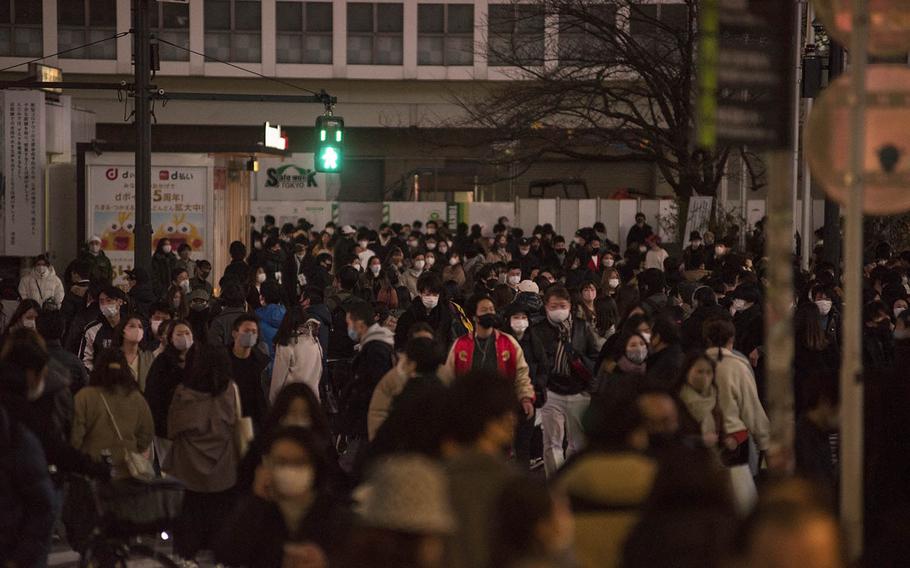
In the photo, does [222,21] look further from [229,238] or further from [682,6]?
[229,238]

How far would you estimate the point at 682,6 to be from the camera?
42.1 m

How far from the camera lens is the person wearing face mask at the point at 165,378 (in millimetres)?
11227

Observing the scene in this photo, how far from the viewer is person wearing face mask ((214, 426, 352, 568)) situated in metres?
6.82

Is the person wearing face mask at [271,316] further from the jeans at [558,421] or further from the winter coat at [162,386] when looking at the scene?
the winter coat at [162,386]

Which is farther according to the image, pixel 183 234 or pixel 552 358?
pixel 183 234

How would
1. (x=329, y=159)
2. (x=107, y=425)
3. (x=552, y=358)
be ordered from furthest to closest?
(x=329, y=159) < (x=552, y=358) < (x=107, y=425)

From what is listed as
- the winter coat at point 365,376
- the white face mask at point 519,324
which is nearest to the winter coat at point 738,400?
the winter coat at point 365,376

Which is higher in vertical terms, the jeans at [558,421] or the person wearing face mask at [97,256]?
the person wearing face mask at [97,256]

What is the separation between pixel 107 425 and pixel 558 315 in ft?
15.7

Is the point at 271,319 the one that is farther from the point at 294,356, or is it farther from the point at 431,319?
the point at 294,356

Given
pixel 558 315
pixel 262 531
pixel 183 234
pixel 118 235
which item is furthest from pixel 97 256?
pixel 262 531

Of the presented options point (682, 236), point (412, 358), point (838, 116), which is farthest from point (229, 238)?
point (838, 116)

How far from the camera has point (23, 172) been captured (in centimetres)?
2922

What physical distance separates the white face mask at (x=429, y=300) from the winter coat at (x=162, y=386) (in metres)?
4.54
